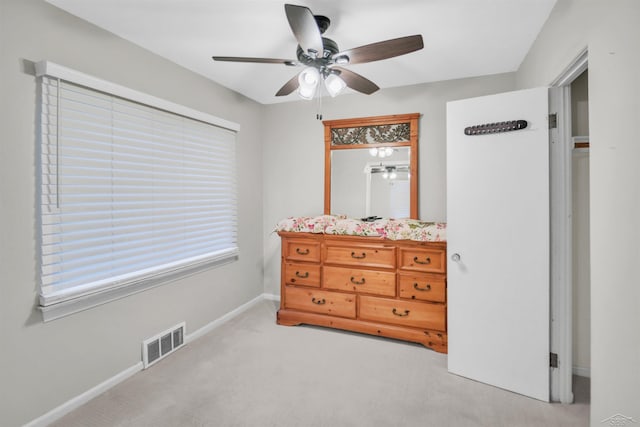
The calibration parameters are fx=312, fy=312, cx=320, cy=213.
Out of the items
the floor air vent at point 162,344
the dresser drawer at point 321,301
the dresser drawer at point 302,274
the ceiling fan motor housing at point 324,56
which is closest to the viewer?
the ceiling fan motor housing at point 324,56

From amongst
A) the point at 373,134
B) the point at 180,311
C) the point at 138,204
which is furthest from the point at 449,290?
the point at 138,204

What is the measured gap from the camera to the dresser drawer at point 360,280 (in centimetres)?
286

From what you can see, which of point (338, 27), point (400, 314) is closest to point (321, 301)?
point (400, 314)

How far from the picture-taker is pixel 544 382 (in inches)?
80.0

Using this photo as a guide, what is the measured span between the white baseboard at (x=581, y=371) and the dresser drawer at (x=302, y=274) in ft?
7.03

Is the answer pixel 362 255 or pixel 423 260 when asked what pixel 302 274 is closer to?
pixel 362 255

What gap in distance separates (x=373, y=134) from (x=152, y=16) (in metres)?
2.25

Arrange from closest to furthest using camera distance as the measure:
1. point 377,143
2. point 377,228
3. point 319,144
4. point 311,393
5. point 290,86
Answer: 1. point 311,393
2. point 290,86
3. point 377,228
4. point 377,143
5. point 319,144

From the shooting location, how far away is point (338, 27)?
A: 213 cm

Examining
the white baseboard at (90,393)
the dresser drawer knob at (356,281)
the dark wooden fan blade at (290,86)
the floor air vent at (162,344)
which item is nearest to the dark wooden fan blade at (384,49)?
the dark wooden fan blade at (290,86)

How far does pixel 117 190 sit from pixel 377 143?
2491 mm

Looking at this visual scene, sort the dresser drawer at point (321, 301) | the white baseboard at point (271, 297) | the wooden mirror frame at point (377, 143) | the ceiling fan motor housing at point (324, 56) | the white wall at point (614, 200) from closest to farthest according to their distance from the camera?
1. the white wall at point (614, 200)
2. the ceiling fan motor housing at point (324, 56)
3. the dresser drawer at point (321, 301)
4. the wooden mirror frame at point (377, 143)
5. the white baseboard at point (271, 297)

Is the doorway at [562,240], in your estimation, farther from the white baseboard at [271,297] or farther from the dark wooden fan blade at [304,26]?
the white baseboard at [271,297]

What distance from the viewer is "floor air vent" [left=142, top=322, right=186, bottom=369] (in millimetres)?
2447
